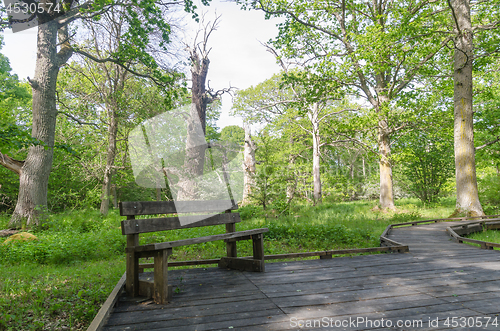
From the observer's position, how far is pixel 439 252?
5789mm

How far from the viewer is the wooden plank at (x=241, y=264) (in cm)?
444

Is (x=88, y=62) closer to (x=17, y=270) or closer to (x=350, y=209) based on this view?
(x=17, y=270)

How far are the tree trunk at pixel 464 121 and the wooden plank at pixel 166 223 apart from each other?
34.8ft

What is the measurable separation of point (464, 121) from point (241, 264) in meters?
11.4

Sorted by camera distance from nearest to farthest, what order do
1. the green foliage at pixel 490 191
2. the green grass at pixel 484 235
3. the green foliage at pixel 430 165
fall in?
the green grass at pixel 484 235
the green foliage at pixel 490 191
the green foliage at pixel 430 165

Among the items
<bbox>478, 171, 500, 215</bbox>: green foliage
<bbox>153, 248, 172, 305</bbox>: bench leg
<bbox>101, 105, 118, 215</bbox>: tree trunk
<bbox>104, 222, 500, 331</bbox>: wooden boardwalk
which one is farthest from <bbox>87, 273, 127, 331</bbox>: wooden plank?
<bbox>478, 171, 500, 215</bbox>: green foliage

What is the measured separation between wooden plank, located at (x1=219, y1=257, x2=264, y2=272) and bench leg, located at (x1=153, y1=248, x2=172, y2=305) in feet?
5.20

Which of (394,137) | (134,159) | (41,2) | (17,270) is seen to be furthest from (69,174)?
(394,137)

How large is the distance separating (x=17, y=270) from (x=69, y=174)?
11.4m

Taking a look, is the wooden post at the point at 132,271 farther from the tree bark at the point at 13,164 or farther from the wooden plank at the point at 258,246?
the tree bark at the point at 13,164

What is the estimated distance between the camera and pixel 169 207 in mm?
3920

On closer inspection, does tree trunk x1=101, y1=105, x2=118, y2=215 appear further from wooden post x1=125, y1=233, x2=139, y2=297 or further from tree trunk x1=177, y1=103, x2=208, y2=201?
wooden post x1=125, y1=233, x2=139, y2=297

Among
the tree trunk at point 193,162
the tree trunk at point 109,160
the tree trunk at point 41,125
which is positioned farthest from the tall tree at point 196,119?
the tree trunk at point 41,125

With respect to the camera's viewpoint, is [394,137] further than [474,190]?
Yes
